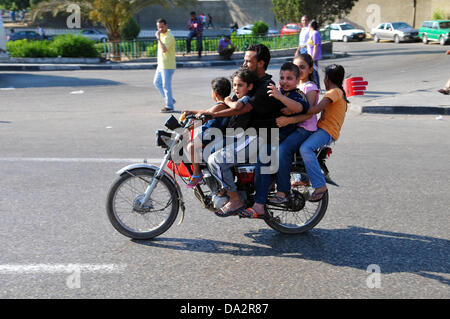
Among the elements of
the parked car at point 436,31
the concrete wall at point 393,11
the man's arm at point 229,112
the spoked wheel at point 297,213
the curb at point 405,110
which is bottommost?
the spoked wheel at point 297,213

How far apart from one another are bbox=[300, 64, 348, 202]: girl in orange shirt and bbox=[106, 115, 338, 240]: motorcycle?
13 centimetres

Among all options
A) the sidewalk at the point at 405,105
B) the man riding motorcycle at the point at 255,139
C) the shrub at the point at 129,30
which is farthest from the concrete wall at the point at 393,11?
the man riding motorcycle at the point at 255,139

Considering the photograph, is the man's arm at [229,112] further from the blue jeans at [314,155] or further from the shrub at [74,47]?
the shrub at [74,47]

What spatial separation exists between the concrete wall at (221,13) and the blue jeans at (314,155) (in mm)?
51679

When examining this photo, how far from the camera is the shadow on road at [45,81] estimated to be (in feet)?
52.1

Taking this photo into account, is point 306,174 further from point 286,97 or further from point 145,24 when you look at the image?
point 145,24

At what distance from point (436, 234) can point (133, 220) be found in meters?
2.71

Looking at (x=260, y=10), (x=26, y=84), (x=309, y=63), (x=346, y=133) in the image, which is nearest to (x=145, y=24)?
(x=260, y=10)

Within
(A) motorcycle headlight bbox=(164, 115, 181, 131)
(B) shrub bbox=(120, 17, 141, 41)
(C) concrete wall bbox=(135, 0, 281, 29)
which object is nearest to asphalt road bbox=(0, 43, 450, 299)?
(A) motorcycle headlight bbox=(164, 115, 181, 131)

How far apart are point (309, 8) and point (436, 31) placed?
32.2 feet

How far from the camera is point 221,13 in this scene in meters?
56.4

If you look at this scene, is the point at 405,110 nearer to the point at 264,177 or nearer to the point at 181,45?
the point at 264,177

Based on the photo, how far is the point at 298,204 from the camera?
468cm
